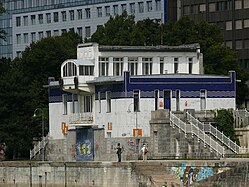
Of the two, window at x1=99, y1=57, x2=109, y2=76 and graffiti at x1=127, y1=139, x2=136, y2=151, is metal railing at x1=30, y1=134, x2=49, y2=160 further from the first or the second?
graffiti at x1=127, y1=139, x2=136, y2=151

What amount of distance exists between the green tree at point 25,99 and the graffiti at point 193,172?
122 ft

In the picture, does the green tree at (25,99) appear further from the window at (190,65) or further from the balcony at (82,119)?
the window at (190,65)

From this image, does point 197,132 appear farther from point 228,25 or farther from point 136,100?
point 228,25

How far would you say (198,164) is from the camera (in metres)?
88.5

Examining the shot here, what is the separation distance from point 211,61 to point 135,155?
33141 mm

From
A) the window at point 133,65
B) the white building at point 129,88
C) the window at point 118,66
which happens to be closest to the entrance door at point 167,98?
the white building at point 129,88

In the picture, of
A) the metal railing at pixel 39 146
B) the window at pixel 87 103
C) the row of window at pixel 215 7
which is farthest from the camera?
the row of window at pixel 215 7

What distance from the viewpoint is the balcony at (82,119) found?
111688mm

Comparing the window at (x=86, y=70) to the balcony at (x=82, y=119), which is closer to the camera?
the balcony at (x=82, y=119)

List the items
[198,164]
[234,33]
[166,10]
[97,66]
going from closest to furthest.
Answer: [198,164], [97,66], [234,33], [166,10]

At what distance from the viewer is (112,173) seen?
313 feet

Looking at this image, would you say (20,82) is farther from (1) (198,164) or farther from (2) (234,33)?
(2) (234,33)

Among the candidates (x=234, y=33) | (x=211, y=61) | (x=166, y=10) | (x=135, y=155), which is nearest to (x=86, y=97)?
(x=135, y=155)

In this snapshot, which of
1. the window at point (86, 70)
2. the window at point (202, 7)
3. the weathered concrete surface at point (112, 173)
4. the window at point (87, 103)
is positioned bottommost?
the weathered concrete surface at point (112, 173)
